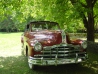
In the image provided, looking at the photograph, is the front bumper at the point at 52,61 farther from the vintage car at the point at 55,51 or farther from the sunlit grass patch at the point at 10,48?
the sunlit grass patch at the point at 10,48

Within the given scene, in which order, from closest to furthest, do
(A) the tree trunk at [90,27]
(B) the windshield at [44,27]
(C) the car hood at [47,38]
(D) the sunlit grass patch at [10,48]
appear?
(C) the car hood at [47,38]
(B) the windshield at [44,27]
(D) the sunlit grass patch at [10,48]
(A) the tree trunk at [90,27]

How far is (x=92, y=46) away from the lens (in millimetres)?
11719

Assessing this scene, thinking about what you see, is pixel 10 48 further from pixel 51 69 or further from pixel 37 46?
pixel 37 46

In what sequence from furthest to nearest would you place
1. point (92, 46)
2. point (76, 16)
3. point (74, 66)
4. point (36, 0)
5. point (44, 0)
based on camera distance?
point (36, 0) → point (44, 0) → point (92, 46) → point (76, 16) → point (74, 66)

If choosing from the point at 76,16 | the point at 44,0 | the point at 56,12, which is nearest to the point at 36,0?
the point at 44,0

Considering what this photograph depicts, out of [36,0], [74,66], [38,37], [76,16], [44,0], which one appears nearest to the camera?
[38,37]

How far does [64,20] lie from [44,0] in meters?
2.87

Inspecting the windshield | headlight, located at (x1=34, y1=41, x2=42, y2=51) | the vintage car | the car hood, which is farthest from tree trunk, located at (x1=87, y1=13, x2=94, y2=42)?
headlight, located at (x1=34, y1=41, x2=42, y2=51)

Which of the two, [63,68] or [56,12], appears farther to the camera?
[56,12]

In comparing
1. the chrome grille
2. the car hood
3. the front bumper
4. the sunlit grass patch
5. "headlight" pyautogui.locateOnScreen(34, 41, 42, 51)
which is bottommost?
the sunlit grass patch

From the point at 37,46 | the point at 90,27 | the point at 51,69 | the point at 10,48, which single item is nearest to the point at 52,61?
the point at 37,46

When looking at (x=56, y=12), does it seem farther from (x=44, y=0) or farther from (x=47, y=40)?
(x=47, y=40)

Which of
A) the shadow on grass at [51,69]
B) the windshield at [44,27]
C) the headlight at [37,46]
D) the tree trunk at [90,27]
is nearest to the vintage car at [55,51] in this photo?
the headlight at [37,46]

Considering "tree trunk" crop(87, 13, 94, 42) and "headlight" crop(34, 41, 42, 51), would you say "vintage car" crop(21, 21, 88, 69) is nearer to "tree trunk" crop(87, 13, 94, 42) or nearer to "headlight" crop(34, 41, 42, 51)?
"headlight" crop(34, 41, 42, 51)
